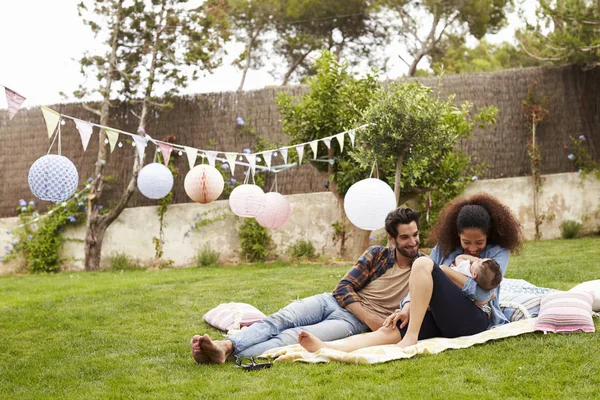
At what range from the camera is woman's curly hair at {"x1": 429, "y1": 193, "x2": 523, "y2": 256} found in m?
4.06

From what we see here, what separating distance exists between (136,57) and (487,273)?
8.18m

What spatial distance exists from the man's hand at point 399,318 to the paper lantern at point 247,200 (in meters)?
2.96

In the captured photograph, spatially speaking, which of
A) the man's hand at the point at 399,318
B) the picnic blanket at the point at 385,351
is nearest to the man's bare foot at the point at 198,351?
the picnic blanket at the point at 385,351

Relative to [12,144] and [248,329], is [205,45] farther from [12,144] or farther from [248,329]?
[248,329]

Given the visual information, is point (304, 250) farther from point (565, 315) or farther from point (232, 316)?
point (565, 315)

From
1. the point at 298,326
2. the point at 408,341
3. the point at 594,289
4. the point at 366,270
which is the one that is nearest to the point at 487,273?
the point at 408,341

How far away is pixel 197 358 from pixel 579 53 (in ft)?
25.5

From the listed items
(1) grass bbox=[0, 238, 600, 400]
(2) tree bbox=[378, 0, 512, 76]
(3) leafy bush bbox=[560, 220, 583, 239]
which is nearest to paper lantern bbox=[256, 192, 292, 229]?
(1) grass bbox=[0, 238, 600, 400]

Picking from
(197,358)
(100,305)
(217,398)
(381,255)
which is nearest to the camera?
(217,398)

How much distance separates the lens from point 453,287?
3.85 metres

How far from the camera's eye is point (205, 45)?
427 inches

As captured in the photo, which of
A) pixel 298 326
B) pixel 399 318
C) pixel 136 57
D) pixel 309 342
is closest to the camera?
pixel 309 342

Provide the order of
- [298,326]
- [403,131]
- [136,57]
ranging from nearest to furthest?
[298,326], [403,131], [136,57]

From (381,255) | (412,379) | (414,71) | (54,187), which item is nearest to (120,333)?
(54,187)
